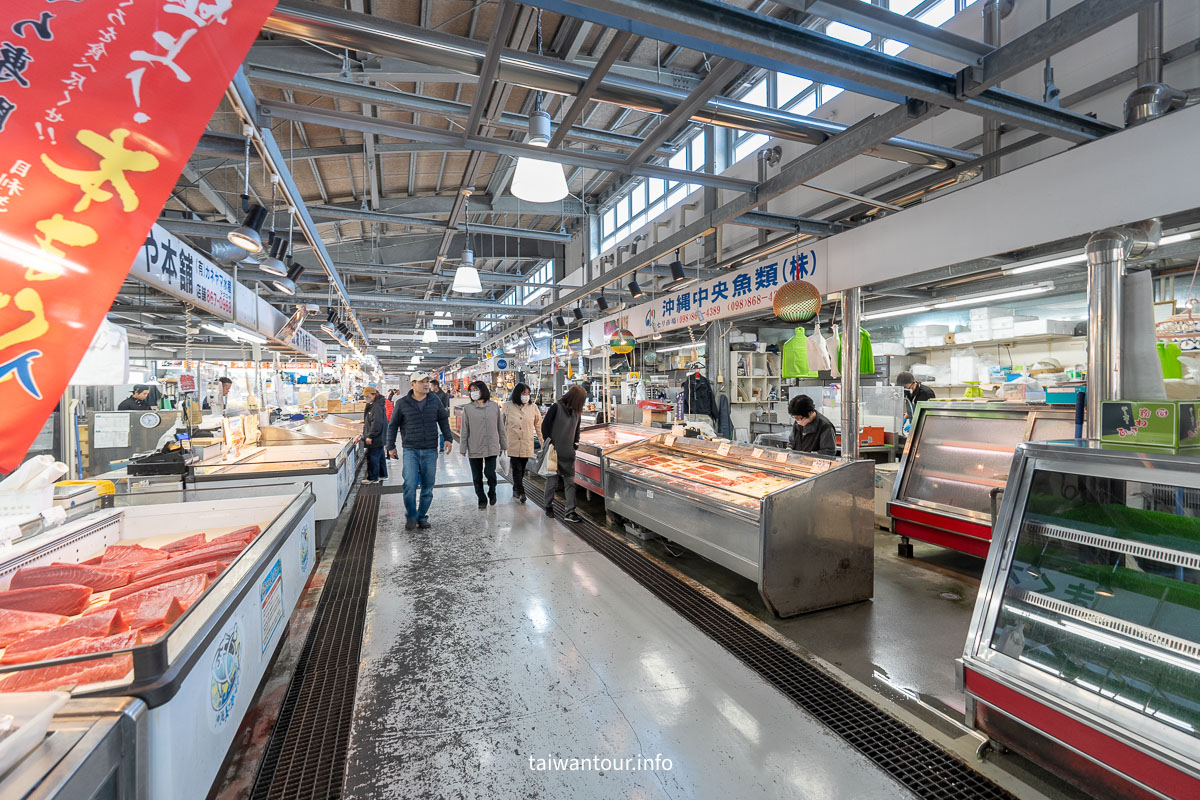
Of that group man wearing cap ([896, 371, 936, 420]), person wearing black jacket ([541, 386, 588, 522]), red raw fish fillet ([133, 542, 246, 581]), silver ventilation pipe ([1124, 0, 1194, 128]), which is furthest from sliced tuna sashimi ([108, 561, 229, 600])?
man wearing cap ([896, 371, 936, 420])

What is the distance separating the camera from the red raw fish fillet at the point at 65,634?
6.27ft

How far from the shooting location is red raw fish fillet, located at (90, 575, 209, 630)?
7.32ft

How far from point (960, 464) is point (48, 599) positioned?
6901mm

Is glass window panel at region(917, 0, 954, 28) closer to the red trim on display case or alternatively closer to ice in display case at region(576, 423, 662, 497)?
ice in display case at region(576, 423, 662, 497)

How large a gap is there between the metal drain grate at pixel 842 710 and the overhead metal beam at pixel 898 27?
381 cm

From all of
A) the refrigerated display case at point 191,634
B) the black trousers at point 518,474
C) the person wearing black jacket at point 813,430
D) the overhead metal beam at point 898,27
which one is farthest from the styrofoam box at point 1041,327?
the refrigerated display case at point 191,634

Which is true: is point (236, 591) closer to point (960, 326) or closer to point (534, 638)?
point (534, 638)

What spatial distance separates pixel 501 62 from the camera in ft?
12.0

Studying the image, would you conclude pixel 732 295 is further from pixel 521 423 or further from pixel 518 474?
pixel 518 474

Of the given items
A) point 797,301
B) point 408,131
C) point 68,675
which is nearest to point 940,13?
point 797,301

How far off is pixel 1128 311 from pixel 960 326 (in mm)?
7067

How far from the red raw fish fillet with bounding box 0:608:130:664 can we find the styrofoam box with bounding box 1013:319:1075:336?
10505mm

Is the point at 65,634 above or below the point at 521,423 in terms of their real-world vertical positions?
below

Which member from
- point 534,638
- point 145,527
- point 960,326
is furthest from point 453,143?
point 960,326
